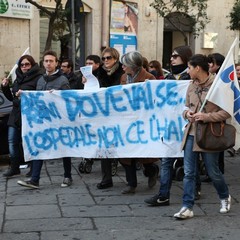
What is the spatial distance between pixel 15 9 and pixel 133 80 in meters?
9.72

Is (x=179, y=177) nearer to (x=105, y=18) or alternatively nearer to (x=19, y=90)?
(x=19, y=90)

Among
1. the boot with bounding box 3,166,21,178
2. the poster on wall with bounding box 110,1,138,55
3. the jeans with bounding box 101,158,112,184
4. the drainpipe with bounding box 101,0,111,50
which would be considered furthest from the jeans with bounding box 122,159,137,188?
the poster on wall with bounding box 110,1,138,55

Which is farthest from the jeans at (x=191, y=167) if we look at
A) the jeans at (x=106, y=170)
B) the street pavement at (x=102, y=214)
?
the jeans at (x=106, y=170)

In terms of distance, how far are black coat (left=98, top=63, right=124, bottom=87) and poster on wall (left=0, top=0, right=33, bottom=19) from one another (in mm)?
8979

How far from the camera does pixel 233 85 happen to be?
5.18 meters

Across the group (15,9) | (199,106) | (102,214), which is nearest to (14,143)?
(102,214)

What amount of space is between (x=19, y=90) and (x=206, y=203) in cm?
286

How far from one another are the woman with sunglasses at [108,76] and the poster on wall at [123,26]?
1130 centimetres

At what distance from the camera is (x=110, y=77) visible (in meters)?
6.53

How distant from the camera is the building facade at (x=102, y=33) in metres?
15.3

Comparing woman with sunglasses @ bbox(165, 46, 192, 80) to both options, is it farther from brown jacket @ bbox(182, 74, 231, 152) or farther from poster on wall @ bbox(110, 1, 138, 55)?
poster on wall @ bbox(110, 1, 138, 55)

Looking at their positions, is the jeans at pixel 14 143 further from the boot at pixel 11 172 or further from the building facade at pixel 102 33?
the building facade at pixel 102 33

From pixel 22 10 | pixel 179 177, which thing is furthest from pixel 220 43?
pixel 179 177

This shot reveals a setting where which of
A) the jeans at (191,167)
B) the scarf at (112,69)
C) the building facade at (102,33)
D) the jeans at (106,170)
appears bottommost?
the jeans at (106,170)
